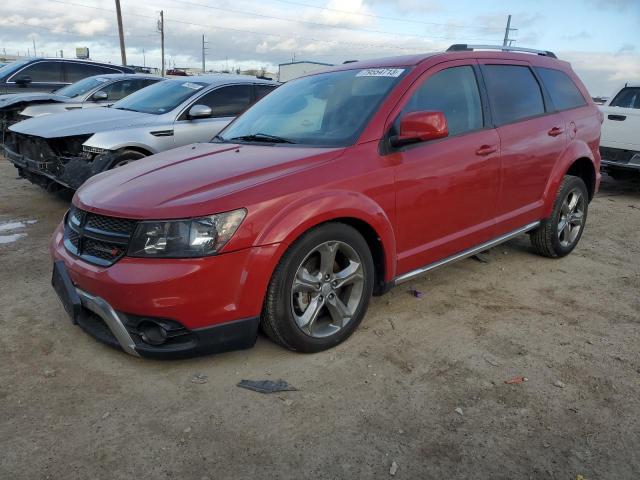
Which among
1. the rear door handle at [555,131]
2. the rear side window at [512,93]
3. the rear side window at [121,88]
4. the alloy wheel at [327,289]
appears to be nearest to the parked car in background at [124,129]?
the rear side window at [121,88]

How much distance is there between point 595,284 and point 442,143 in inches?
76.6

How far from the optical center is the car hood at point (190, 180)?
8.63ft

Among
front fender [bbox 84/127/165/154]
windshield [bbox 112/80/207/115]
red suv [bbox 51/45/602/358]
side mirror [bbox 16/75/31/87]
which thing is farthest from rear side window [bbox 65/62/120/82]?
red suv [bbox 51/45/602/358]

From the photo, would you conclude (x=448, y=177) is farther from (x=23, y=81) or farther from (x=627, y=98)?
(x=23, y=81)

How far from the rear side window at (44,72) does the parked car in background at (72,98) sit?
7.39 feet

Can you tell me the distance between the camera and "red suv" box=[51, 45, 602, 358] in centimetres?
260

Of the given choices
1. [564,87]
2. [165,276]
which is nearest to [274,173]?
Answer: [165,276]

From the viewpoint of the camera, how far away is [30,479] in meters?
2.11

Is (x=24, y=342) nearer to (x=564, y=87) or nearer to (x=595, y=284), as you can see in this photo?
(x=595, y=284)

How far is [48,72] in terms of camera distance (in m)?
11.4

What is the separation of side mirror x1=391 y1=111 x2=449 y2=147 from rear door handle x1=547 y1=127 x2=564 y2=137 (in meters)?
1.69

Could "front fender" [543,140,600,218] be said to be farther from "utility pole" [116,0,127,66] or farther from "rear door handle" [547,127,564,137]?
"utility pole" [116,0,127,66]

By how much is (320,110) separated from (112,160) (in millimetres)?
2961

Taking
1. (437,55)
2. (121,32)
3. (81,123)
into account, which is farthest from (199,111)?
(121,32)
